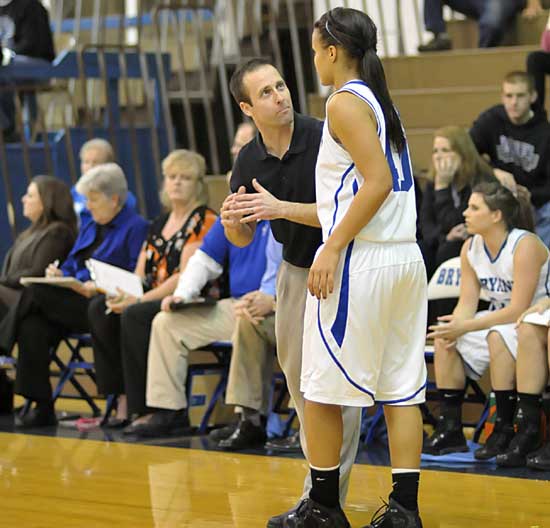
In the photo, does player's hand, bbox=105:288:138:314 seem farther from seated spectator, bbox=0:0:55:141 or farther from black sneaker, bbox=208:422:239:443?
seated spectator, bbox=0:0:55:141

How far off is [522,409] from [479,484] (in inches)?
18.6

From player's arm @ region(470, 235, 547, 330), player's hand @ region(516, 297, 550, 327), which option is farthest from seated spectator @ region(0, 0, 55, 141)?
player's hand @ region(516, 297, 550, 327)

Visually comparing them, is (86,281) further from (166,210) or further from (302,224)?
(302,224)

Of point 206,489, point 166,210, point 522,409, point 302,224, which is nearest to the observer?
point 302,224

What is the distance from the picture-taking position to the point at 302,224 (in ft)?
12.0

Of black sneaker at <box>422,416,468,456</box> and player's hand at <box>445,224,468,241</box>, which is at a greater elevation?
player's hand at <box>445,224,468,241</box>

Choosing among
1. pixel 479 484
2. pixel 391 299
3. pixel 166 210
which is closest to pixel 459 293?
pixel 479 484

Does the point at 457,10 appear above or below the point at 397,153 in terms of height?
above

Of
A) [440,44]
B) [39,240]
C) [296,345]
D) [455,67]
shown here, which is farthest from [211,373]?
[440,44]

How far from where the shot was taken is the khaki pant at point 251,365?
5.37 m

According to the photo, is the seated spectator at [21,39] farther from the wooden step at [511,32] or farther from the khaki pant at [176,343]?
the khaki pant at [176,343]

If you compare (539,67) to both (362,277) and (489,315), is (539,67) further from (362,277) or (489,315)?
(362,277)

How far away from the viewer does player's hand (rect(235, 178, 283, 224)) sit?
3.46 m

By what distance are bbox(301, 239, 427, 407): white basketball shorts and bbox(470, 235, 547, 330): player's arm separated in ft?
5.32
